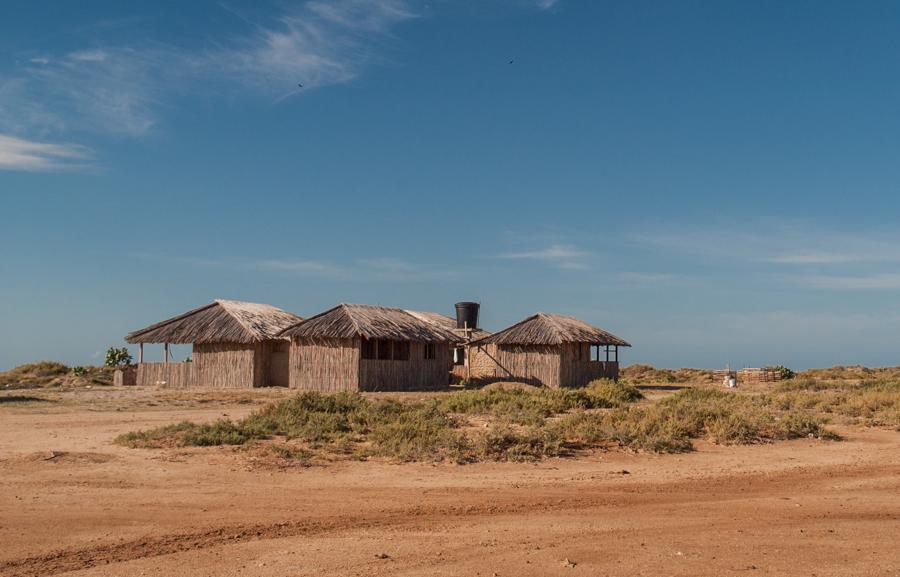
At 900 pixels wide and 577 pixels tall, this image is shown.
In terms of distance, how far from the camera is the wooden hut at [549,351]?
3325 cm

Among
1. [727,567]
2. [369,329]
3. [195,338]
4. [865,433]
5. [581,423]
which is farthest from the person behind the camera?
[195,338]

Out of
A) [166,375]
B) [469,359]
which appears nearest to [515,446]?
[166,375]

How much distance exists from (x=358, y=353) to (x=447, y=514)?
21.8 m

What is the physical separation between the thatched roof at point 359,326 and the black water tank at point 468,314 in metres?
8.49

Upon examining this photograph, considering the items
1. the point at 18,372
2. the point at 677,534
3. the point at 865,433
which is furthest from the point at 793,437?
the point at 18,372

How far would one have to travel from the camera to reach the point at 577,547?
7.27m

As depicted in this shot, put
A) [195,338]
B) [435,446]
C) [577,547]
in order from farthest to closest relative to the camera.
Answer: [195,338]
[435,446]
[577,547]

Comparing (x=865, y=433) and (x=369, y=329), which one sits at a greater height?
(x=369, y=329)

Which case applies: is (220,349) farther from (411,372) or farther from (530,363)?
(530,363)

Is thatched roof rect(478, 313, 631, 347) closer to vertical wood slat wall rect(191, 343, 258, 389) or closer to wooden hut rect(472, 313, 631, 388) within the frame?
wooden hut rect(472, 313, 631, 388)

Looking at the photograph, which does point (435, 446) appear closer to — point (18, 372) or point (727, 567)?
point (727, 567)

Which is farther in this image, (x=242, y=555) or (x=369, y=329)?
(x=369, y=329)

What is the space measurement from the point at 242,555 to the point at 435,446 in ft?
18.0

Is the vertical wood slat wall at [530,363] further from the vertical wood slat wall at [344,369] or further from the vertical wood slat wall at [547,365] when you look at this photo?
the vertical wood slat wall at [344,369]
